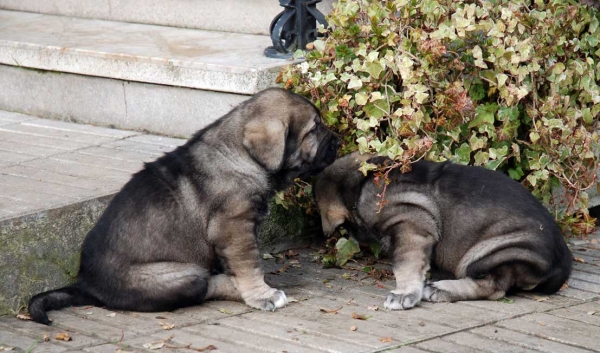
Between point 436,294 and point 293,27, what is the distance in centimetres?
272

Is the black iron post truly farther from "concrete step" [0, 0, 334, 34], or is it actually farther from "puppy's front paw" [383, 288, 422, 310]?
"puppy's front paw" [383, 288, 422, 310]

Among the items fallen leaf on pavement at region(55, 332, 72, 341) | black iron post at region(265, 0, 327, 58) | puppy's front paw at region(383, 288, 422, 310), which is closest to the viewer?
fallen leaf on pavement at region(55, 332, 72, 341)

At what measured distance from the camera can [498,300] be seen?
5.68m

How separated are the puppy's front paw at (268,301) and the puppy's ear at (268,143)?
0.72 metres

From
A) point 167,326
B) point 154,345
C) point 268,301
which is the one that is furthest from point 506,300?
point 154,345

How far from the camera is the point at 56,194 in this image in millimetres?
5945

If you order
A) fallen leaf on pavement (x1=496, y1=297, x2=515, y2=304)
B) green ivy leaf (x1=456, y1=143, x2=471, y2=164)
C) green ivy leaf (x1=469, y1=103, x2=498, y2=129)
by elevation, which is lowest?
fallen leaf on pavement (x1=496, y1=297, x2=515, y2=304)

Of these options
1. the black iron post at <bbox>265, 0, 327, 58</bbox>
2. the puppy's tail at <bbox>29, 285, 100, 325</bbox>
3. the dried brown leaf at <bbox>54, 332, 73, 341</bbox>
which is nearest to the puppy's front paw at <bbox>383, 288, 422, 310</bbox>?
the puppy's tail at <bbox>29, 285, 100, 325</bbox>

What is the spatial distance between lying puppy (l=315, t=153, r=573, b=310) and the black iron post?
64.5 inches

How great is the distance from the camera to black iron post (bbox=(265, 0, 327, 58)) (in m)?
7.33

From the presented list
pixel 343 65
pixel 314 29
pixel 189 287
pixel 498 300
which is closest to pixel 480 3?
pixel 343 65

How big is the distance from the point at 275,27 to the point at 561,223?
8.52 ft

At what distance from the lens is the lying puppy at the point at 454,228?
563 centimetres

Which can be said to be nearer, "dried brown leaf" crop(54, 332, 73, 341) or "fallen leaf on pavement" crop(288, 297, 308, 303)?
"dried brown leaf" crop(54, 332, 73, 341)
